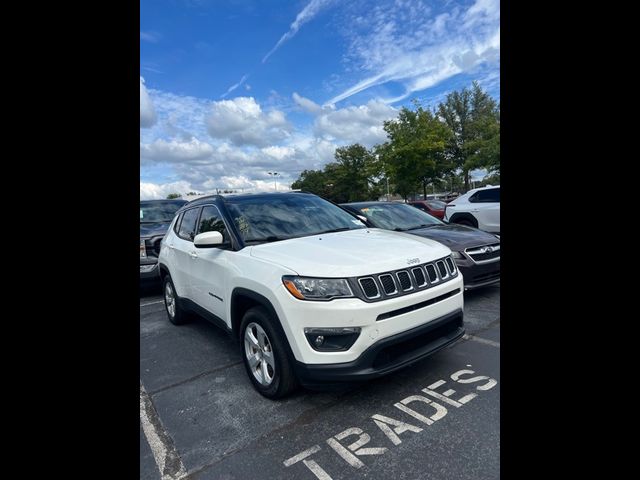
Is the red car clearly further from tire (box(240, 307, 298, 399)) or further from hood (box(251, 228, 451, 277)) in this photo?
tire (box(240, 307, 298, 399))

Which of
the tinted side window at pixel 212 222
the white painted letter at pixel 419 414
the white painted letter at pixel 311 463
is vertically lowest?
the white painted letter at pixel 311 463

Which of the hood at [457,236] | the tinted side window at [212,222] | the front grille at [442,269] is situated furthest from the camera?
the hood at [457,236]

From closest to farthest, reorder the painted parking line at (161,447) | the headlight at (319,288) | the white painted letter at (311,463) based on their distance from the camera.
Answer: the white painted letter at (311,463), the painted parking line at (161,447), the headlight at (319,288)

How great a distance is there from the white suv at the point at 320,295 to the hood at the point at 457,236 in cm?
200

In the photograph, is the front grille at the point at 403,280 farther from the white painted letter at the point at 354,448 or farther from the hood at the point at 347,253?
the white painted letter at the point at 354,448

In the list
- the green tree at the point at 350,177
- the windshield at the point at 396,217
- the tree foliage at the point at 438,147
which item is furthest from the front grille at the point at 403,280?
the green tree at the point at 350,177

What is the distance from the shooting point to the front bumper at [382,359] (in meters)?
2.45

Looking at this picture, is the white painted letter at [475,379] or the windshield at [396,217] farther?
the windshield at [396,217]

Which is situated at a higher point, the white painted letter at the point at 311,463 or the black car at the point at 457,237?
the black car at the point at 457,237

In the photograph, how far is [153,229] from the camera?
7.46m

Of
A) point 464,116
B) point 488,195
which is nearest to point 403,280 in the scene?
point 488,195
